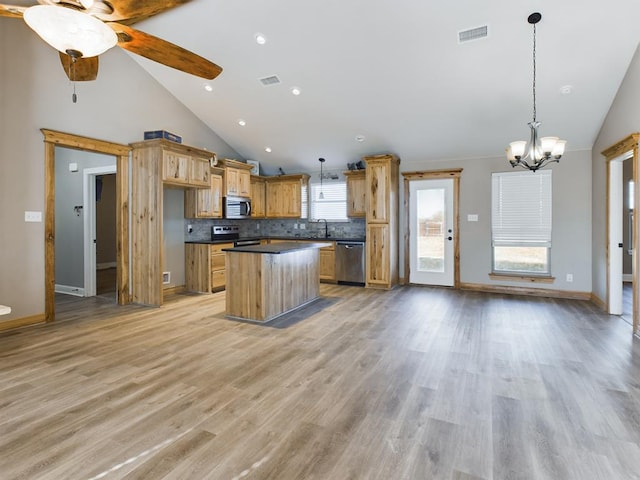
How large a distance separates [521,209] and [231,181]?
17.1 feet

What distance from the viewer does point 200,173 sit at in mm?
5887

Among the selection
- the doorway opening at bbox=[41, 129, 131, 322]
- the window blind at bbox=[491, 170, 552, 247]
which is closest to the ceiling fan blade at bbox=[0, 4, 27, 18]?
the doorway opening at bbox=[41, 129, 131, 322]

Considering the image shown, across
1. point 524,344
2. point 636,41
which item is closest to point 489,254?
point 524,344

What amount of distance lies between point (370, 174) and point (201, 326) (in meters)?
4.06

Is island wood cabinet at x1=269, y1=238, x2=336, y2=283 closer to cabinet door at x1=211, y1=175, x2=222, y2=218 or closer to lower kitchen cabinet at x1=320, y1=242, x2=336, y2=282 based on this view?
lower kitchen cabinet at x1=320, y1=242, x2=336, y2=282

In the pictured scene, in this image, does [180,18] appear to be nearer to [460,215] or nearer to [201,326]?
[201,326]

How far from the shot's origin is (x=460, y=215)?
6.52 metres

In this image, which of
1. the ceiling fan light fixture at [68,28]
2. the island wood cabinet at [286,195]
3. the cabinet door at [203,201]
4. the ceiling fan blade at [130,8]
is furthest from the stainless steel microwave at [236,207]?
the ceiling fan light fixture at [68,28]

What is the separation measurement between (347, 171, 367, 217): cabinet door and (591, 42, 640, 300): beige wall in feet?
12.0

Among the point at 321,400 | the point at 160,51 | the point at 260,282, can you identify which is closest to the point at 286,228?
the point at 260,282

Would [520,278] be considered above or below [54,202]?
below

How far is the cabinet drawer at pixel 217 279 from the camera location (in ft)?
20.4

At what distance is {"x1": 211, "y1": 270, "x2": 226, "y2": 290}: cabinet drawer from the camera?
620 centimetres

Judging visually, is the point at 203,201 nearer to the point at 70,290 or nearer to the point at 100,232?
the point at 70,290
